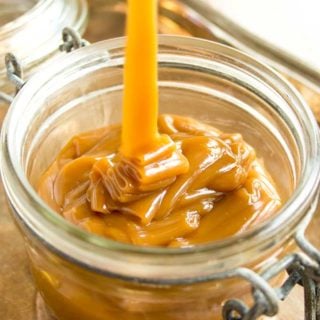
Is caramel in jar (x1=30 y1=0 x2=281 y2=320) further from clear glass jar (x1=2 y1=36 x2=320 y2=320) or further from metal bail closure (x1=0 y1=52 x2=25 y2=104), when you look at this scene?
metal bail closure (x1=0 y1=52 x2=25 y2=104)

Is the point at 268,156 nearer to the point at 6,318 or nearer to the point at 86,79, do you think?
the point at 86,79

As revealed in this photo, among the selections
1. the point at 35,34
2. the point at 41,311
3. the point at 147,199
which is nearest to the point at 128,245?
the point at 147,199

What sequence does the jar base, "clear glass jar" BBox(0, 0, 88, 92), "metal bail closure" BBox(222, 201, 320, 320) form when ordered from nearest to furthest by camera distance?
"metal bail closure" BBox(222, 201, 320, 320)
the jar base
"clear glass jar" BBox(0, 0, 88, 92)

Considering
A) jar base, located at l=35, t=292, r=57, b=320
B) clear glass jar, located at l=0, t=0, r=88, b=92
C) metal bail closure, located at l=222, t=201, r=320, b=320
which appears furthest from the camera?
clear glass jar, located at l=0, t=0, r=88, b=92

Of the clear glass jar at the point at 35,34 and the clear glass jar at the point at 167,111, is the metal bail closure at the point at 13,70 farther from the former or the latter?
the clear glass jar at the point at 35,34

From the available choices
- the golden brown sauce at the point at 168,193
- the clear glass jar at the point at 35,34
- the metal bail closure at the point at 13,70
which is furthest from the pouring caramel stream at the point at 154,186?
the clear glass jar at the point at 35,34

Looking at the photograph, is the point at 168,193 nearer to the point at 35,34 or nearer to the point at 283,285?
the point at 283,285

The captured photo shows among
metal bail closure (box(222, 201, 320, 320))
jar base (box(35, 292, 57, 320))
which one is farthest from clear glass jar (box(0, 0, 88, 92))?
metal bail closure (box(222, 201, 320, 320))
